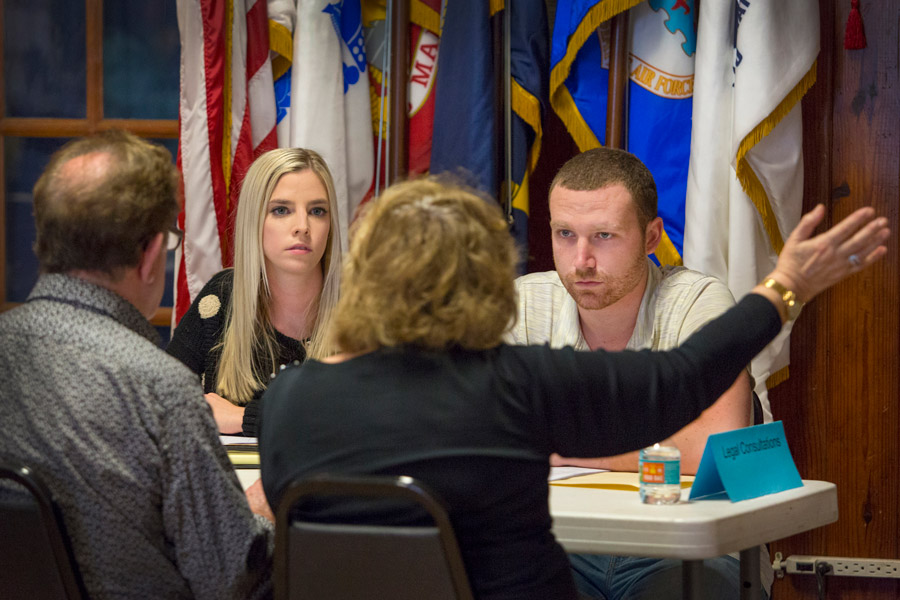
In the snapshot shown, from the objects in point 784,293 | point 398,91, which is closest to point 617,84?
point 398,91

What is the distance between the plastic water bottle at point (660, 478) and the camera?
1.58m

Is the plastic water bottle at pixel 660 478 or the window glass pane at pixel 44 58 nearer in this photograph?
the plastic water bottle at pixel 660 478

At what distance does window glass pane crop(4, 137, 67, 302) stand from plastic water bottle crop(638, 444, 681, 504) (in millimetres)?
2933

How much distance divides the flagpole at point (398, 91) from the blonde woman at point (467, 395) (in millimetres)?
2037

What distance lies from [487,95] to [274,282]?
99 centimetres

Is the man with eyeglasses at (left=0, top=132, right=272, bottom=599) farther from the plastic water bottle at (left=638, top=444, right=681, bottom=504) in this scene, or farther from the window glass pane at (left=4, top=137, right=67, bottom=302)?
the window glass pane at (left=4, top=137, right=67, bottom=302)

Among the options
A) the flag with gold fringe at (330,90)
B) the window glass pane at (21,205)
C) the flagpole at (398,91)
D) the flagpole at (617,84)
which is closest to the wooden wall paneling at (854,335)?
the flagpole at (617,84)

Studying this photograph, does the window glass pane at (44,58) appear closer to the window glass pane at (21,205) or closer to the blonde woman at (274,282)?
the window glass pane at (21,205)

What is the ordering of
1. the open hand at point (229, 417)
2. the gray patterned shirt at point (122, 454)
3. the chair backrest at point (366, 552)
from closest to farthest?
the chair backrest at point (366, 552) < the gray patterned shirt at point (122, 454) < the open hand at point (229, 417)

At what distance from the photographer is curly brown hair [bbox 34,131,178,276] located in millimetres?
1380

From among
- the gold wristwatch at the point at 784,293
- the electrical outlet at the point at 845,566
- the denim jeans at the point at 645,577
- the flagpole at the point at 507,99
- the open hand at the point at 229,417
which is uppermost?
the flagpole at the point at 507,99

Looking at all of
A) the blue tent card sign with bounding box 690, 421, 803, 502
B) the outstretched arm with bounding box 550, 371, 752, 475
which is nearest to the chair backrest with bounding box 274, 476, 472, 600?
the blue tent card sign with bounding box 690, 421, 803, 502

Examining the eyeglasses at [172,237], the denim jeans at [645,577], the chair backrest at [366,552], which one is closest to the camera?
the chair backrest at [366,552]

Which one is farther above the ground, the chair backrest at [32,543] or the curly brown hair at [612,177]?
the curly brown hair at [612,177]
